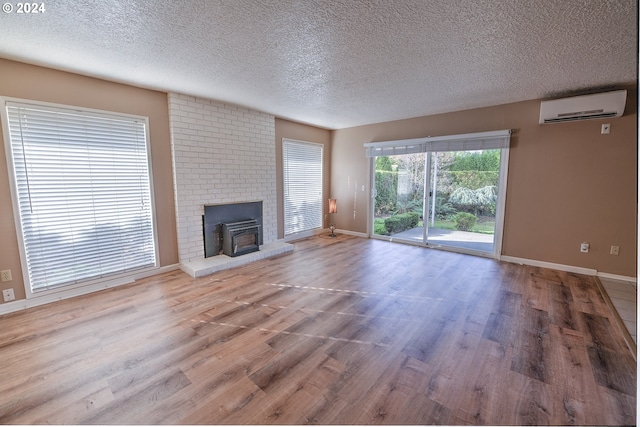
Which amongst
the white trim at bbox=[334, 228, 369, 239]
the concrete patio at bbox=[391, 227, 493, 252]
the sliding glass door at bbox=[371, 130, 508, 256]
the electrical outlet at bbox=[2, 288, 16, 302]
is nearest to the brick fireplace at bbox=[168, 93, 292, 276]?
the electrical outlet at bbox=[2, 288, 16, 302]

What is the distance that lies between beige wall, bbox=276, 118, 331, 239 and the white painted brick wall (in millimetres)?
253

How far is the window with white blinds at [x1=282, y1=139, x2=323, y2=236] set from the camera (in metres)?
5.35

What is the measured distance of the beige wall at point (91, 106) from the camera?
254 cm

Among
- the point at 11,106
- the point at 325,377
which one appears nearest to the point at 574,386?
the point at 325,377

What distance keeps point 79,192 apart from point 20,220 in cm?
Result: 53

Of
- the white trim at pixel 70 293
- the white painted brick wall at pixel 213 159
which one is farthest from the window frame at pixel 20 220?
the white painted brick wall at pixel 213 159

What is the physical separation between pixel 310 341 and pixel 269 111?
3.71m

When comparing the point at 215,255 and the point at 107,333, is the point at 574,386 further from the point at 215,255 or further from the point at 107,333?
the point at 215,255

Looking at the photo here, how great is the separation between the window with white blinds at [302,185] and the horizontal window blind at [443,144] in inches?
48.6

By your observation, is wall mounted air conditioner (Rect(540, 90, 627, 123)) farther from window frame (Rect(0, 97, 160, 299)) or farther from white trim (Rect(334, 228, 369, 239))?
window frame (Rect(0, 97, 160, 299))

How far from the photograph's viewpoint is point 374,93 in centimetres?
347

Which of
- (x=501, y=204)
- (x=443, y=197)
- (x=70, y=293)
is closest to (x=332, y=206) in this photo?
(x=443, y=197)

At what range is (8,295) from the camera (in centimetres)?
261

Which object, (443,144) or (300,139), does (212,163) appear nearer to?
(300,139)
